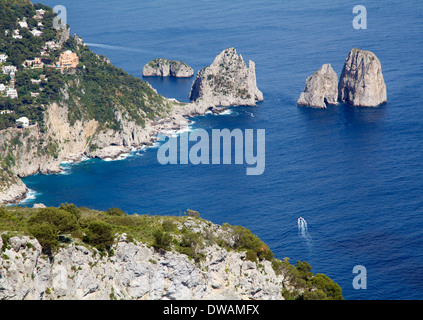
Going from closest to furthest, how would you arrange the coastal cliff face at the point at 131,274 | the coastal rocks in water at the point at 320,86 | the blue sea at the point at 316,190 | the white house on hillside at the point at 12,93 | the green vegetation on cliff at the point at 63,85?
the coastal cliff face at the point at 131,274 < the blue sea at the point at 316,190 < the white house on hillside at the point at 12,93 < the green vegetation on cliff at the point at 63,85 < the coastal rocks in water at the point at 320,86

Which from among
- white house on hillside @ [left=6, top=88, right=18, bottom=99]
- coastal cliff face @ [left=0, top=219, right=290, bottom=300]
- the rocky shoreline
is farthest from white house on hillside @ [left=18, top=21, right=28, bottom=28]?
coastal cliff face @ [left=0, top=219, right=290, bottom=300]

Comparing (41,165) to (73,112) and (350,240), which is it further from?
(350,240)

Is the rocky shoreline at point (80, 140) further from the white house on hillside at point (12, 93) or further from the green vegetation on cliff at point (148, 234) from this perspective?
the green vegetation on cliff at point (148, 234)

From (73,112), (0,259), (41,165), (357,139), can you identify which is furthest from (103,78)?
(0,259)

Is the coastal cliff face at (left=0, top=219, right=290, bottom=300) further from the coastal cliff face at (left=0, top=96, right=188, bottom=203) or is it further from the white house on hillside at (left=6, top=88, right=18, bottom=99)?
the white house on hillside at (left=6, top=88, right=18, bottom=99)

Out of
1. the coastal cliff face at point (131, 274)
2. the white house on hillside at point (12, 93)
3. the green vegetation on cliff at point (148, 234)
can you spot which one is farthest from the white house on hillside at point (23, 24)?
Result: the coastal cliff face at point (131, 274)

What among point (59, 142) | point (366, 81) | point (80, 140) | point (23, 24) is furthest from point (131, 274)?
point (23, 24)
